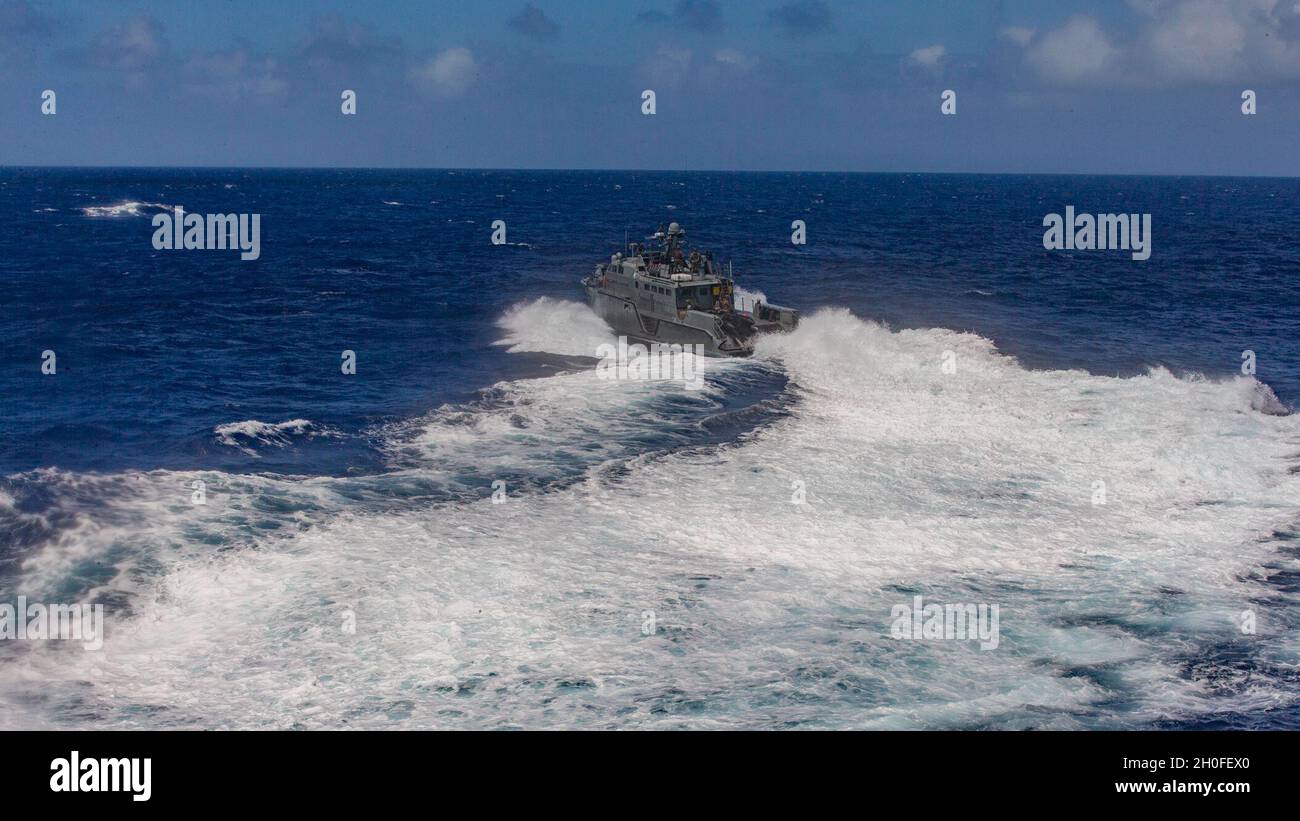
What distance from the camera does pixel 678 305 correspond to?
5300 cm

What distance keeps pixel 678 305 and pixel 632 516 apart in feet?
82.4

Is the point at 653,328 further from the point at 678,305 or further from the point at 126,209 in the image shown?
the point at 126,209

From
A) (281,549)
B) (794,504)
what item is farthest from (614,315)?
(281,549)

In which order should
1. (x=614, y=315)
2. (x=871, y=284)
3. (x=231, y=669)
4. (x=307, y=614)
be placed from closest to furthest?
1. (x=231, y=669)
2. (x=307, y=614)
3. (x=614, y=315)
4. (x=871, y=284)

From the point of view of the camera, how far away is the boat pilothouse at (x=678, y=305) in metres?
52.5

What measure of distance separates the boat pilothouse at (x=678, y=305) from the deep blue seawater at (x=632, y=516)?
120 inches

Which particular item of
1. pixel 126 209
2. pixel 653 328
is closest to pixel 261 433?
pixel 653 328

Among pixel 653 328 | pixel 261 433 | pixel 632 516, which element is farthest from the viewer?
pixel 653 328

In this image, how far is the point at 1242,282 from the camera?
81.4 meters

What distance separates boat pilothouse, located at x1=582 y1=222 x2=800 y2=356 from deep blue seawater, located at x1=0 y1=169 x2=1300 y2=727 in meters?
3.05

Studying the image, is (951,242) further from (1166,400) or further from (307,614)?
(307,614)

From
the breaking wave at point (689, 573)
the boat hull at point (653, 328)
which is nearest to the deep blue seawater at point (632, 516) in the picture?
the breaking wave at point (689, 573)

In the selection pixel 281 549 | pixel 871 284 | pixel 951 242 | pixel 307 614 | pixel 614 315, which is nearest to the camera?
pixel 307 614

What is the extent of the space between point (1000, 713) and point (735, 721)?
5.27 m
